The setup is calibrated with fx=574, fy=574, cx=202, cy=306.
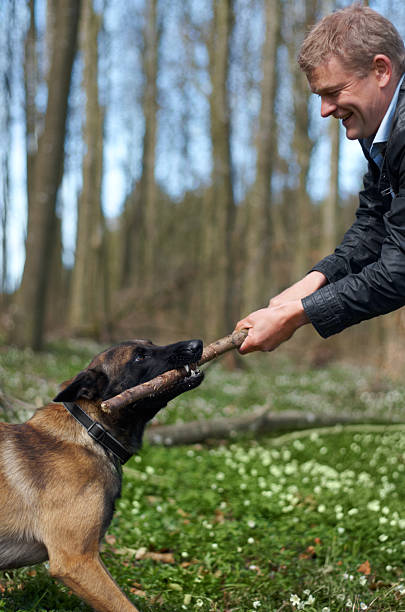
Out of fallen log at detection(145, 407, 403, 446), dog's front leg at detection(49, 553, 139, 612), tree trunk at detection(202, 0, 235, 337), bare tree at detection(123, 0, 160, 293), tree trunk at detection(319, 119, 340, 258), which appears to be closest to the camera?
dog's front leg at detection(49, 553, 139, 612)

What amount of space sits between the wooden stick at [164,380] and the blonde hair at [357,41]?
1.66 m

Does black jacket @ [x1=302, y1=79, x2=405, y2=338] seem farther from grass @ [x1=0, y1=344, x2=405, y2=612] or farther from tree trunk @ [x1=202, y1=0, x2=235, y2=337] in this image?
tree trunk @ [x1=202, y1=0, x2=235, y2=337]

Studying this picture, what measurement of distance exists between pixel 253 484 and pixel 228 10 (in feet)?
49.7

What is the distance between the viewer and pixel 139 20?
2683 cm

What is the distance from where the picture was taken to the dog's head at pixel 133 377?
3.66 m

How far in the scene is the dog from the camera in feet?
10.3

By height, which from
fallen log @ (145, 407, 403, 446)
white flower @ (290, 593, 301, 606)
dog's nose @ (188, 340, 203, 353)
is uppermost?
dog's nose @ (188, 340, 203, 353)

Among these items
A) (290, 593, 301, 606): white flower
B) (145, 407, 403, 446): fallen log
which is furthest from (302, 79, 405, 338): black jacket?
(145, 407, 403, 446): fallen log

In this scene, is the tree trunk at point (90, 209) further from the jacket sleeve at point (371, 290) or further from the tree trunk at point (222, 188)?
the jacket sleeve at point (371, 290)

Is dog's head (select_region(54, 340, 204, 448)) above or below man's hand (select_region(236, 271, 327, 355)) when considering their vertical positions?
below

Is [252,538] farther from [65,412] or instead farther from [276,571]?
[65,412]

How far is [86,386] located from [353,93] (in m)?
2.35

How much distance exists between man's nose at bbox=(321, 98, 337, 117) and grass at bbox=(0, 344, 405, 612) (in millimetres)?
2884

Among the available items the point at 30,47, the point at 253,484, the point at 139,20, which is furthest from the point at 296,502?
the point at 139,20
